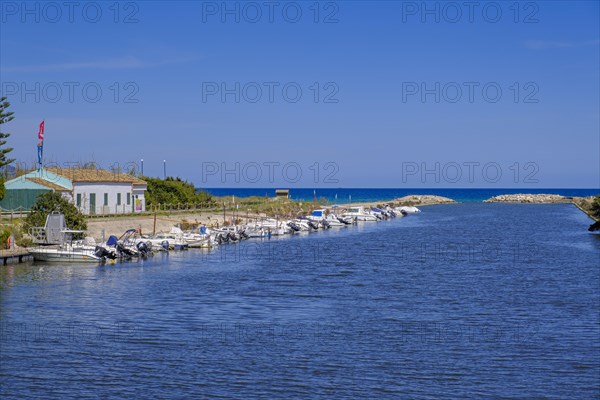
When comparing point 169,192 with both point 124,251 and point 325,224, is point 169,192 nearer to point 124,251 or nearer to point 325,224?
point 325,224

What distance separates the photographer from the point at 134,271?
1778 inches

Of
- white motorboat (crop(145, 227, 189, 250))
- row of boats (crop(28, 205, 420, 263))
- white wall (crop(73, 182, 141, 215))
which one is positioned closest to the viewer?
row of boats (crop(28, 205, 420, 263))

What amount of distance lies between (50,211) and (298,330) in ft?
93.6

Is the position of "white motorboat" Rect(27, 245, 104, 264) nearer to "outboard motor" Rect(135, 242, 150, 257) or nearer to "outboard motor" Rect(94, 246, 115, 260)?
"outboard motor" Rect(94, 246, 115, 260)

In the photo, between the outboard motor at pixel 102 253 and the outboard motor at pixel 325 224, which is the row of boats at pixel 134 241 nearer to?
the outboard motor at pixel 102 253

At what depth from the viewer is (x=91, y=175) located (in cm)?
6844

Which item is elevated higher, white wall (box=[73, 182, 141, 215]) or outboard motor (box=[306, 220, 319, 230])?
white wall (box=[73, 182, 141, 215])

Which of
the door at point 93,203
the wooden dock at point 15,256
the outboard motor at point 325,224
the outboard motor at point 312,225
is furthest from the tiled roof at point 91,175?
the outboard motor at point 325,224

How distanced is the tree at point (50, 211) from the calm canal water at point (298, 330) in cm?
653

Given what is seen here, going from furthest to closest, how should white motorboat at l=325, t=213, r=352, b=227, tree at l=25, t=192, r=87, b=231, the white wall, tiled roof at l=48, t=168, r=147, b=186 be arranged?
white motorboat at l=325, t=213, r=352, b=227, tiled roof at l=48, t=168, r=147, b=186, the white wall, tree at l=25, t=192, r=87, b=231

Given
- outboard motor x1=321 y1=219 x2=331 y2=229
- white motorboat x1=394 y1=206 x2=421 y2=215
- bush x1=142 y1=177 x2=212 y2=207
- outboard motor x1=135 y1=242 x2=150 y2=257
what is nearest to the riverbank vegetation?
bush x1=142 y1=177 x2=212 y2=207

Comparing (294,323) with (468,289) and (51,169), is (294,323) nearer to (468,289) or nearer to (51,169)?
(468,289)

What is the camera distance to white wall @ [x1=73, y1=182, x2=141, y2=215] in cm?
6523

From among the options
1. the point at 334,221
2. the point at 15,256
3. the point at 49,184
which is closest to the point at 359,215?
the point at 334,221
